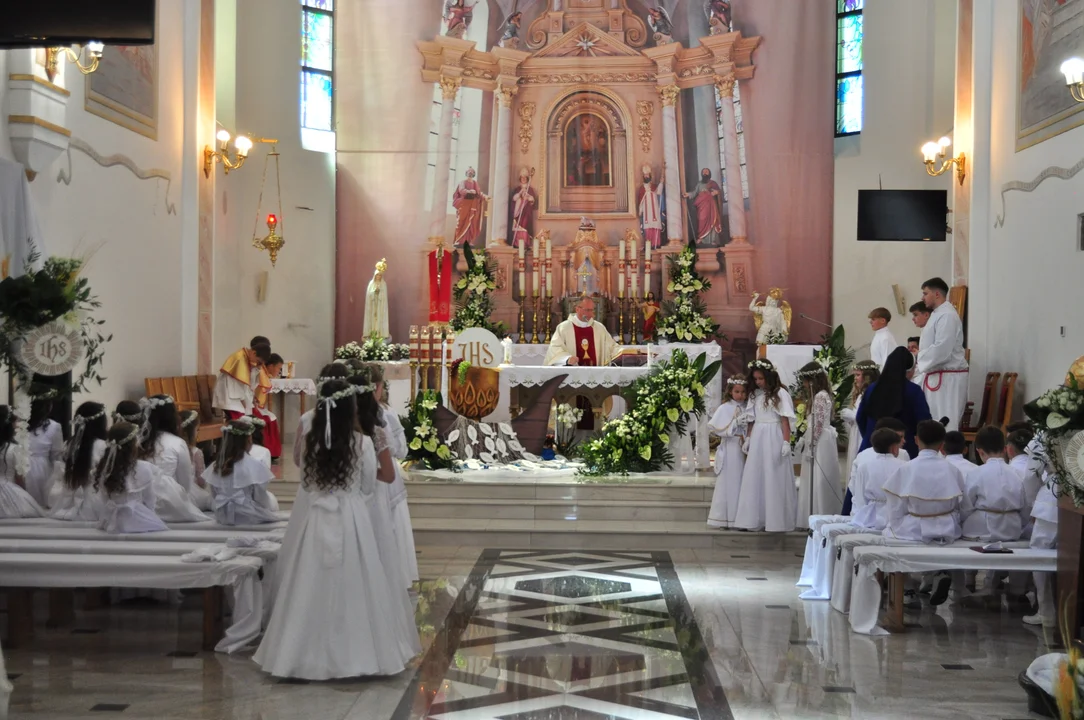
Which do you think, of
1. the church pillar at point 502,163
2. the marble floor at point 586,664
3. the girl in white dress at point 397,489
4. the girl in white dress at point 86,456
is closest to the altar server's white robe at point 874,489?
the marble floor at point 586,664

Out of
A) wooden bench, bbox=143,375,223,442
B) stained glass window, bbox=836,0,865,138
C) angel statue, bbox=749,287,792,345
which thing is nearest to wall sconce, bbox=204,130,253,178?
wooden bench, bbox=143,375,223,442

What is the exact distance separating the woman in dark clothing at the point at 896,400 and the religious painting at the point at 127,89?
25.7ft

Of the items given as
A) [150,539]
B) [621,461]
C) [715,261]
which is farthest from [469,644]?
[715,261]

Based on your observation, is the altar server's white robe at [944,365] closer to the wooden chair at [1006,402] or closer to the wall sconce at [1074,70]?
the wooden chair at [1006,402]

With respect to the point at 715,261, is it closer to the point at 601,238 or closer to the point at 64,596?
the point at 601,238

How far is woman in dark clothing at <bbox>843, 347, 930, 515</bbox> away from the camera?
381 inches

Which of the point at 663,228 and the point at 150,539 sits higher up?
the point at 663,228

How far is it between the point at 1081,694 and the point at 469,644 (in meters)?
3.96

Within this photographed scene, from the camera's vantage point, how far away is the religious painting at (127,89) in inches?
459

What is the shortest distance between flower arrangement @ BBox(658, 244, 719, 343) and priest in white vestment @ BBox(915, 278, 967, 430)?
5.51 meters

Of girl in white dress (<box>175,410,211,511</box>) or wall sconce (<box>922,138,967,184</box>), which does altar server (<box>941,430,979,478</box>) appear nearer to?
girl in white dress (<box>175,410,211,511</box>)

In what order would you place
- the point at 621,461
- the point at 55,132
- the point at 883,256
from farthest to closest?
the point at 883,256, the point at 621,461, the point at 55,132

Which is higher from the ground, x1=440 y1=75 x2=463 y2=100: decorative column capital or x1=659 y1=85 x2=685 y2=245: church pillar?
x1=440 y1=75 x2=463 y2=100: decorative column capital

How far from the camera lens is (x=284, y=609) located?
19.8 ft
